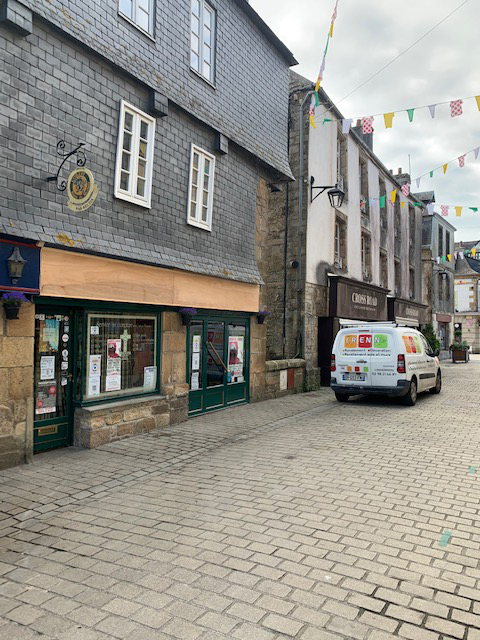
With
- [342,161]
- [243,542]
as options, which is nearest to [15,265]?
[243,542]

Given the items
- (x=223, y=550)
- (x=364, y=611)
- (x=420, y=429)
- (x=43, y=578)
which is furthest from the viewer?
(x=420, y=429)

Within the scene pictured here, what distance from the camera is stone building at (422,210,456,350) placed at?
103 ft

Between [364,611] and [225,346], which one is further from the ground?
[225,346]

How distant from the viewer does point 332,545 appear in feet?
13.4

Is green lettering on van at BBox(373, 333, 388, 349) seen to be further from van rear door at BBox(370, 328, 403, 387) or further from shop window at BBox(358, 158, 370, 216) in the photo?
shop window at BBox(358, 158, 370, 216)

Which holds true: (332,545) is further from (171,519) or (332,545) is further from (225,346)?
(225,346)

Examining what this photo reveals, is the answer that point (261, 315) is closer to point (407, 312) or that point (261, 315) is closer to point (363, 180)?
point (363, 180)

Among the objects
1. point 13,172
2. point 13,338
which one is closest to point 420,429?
point 13,338

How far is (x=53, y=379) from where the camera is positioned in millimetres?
7289

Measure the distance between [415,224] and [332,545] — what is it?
1132 inches

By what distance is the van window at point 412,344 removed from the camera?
11923 millimetres

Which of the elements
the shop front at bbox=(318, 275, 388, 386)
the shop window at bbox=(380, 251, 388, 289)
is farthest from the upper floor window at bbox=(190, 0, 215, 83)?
the shop window at bbox=(380, 251, 388, 289)

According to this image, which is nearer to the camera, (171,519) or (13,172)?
(171,519)

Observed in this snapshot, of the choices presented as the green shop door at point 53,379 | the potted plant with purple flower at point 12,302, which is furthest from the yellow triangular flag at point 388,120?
the potted plant with purple flower at point 12,302
